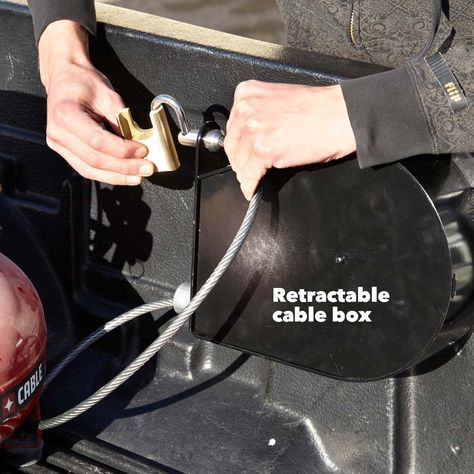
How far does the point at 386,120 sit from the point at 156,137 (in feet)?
1.17

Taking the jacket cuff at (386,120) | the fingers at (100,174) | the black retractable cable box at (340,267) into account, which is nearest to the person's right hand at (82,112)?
the fingers at (100,174)

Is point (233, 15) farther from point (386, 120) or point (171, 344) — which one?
point (386, 120)

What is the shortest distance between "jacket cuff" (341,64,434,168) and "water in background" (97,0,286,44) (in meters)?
2.71

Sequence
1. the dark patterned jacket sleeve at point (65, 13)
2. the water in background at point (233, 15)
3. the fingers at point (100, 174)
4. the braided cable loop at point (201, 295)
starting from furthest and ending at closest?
the water in background at point (233, 15) → the dark patterned jacket sleeve at point (65, 13) → the fingers at point (100, 174) → the braided cable loop at point (201, 295)

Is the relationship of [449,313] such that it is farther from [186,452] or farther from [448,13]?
[186,452]

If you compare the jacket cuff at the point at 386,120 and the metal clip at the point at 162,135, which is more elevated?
the jacket cuff at the point at 386,120

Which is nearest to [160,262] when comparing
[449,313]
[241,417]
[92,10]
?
[241,417]

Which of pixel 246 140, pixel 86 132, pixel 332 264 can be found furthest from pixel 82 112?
pixel 332 264

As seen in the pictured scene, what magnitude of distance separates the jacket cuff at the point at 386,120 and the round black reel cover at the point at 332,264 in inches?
2.0

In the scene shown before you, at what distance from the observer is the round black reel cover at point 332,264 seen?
4.31ft

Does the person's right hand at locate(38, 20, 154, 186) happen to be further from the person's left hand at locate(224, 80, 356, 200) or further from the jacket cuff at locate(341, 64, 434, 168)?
the jacket cuff at locate(341, 64, 434, 168)

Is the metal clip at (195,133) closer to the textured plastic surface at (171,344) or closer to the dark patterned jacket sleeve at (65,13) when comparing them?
the textured plastic surface at (171,344)

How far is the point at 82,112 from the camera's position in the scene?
1494 millimetres

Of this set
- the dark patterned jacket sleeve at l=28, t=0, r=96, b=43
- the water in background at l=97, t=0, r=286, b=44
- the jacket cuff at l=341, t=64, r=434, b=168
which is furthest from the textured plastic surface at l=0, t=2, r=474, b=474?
the water in background at l=97, t=0, r=286, b=44
